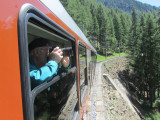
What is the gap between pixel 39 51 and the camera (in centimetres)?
142

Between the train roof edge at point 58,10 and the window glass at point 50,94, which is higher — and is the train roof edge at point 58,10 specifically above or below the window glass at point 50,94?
above

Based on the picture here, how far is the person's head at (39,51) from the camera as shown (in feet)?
4.52

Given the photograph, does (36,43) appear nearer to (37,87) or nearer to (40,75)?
(40,75)

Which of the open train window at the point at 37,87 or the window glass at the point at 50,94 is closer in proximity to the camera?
the open train window at the point at 37,87

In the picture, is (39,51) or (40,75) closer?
(40,75)

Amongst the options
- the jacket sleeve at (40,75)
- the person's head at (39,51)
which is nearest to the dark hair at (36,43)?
the person's head at (39,51)

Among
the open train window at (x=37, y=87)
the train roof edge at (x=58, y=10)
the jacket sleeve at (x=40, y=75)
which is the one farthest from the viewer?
the train roof edge at (x=58, y=10)

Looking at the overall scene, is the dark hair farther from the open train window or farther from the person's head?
the open train window

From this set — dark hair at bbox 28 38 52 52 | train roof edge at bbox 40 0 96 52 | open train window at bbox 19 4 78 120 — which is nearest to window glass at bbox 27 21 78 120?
open train window at bbox 19 4 78 120

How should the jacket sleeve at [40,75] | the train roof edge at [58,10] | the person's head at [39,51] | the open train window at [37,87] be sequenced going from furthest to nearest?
the train roof edge at [58,10], the person's head at [39,51], the jacket sleeve at [40,75], the open train window at [37,87]

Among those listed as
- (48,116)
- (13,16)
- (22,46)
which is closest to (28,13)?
(13,16)

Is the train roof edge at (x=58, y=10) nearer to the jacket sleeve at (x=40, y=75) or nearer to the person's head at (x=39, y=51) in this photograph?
the person's head at (x=39, y=51)

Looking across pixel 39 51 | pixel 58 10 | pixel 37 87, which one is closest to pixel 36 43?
pixel 39 51

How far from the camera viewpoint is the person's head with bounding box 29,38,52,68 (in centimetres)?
138
